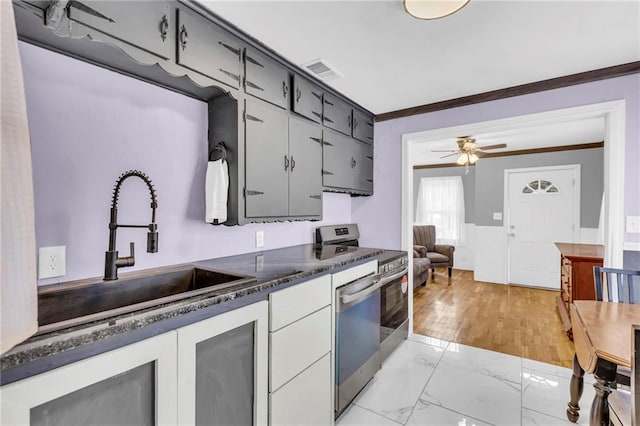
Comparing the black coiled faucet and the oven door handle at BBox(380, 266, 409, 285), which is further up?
the black coiled faucet

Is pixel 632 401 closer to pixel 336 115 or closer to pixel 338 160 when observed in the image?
pixel 338 160

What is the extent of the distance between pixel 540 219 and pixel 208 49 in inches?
235

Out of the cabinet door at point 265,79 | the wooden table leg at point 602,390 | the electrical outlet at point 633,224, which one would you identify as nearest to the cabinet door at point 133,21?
the cabinet door at point 265,79

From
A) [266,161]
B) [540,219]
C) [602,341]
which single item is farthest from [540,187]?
[266,161]

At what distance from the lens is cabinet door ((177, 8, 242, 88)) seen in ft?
4.95

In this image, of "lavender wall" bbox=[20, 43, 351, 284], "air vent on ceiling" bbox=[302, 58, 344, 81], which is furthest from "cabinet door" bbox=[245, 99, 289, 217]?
"air vent on ceiling" bbox=[302, 58, 344, 81]

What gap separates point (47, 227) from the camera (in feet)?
4.24

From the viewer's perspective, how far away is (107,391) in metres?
0.89

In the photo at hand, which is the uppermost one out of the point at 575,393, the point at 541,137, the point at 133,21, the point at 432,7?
the point at 541,137

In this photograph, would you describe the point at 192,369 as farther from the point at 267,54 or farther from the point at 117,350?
the point at 267,54

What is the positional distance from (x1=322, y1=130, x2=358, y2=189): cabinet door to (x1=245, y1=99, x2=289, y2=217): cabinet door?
1.74ft

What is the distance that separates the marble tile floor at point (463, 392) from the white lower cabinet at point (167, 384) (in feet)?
3.19

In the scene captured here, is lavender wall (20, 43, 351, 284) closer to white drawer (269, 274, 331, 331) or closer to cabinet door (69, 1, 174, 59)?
cabinet door (69, 1, 174, 59)

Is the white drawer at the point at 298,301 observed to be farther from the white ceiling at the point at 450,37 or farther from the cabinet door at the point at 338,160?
the white ceiling at the point at 450,37
